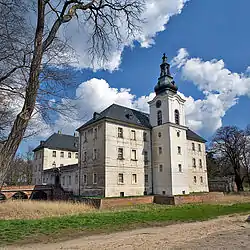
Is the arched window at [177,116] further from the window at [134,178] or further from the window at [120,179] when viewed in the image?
the window at [120,179]

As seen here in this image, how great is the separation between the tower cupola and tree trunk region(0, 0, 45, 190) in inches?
1140

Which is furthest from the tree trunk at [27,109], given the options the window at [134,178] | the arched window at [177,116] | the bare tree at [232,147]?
the bare tree at [232,147]

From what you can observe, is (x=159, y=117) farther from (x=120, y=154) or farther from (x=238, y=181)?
(x=238, y=181)

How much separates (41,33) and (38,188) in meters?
34.8

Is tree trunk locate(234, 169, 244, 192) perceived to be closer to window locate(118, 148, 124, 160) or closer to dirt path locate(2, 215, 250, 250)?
window locate(118, 148, 124, 160)

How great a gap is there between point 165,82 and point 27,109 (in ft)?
98.1

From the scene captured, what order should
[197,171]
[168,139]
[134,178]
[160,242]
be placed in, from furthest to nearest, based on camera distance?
[197,171] → [168,139] → [134,178] → [160,242]

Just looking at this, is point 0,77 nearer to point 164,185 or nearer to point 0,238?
point 0,238

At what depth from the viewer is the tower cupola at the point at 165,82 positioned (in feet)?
110

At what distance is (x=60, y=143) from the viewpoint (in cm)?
4969

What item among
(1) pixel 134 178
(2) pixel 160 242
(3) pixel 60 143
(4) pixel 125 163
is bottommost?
(2) pixel 160 242

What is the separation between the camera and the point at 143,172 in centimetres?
3150

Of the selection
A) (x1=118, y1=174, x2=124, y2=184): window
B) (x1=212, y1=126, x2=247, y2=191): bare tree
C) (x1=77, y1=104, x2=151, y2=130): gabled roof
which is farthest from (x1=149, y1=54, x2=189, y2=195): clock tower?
(x1=212, y1=126, x2=247, y2=191): bare tree

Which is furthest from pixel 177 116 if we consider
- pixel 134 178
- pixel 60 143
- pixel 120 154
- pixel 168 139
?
pixel 60 143
